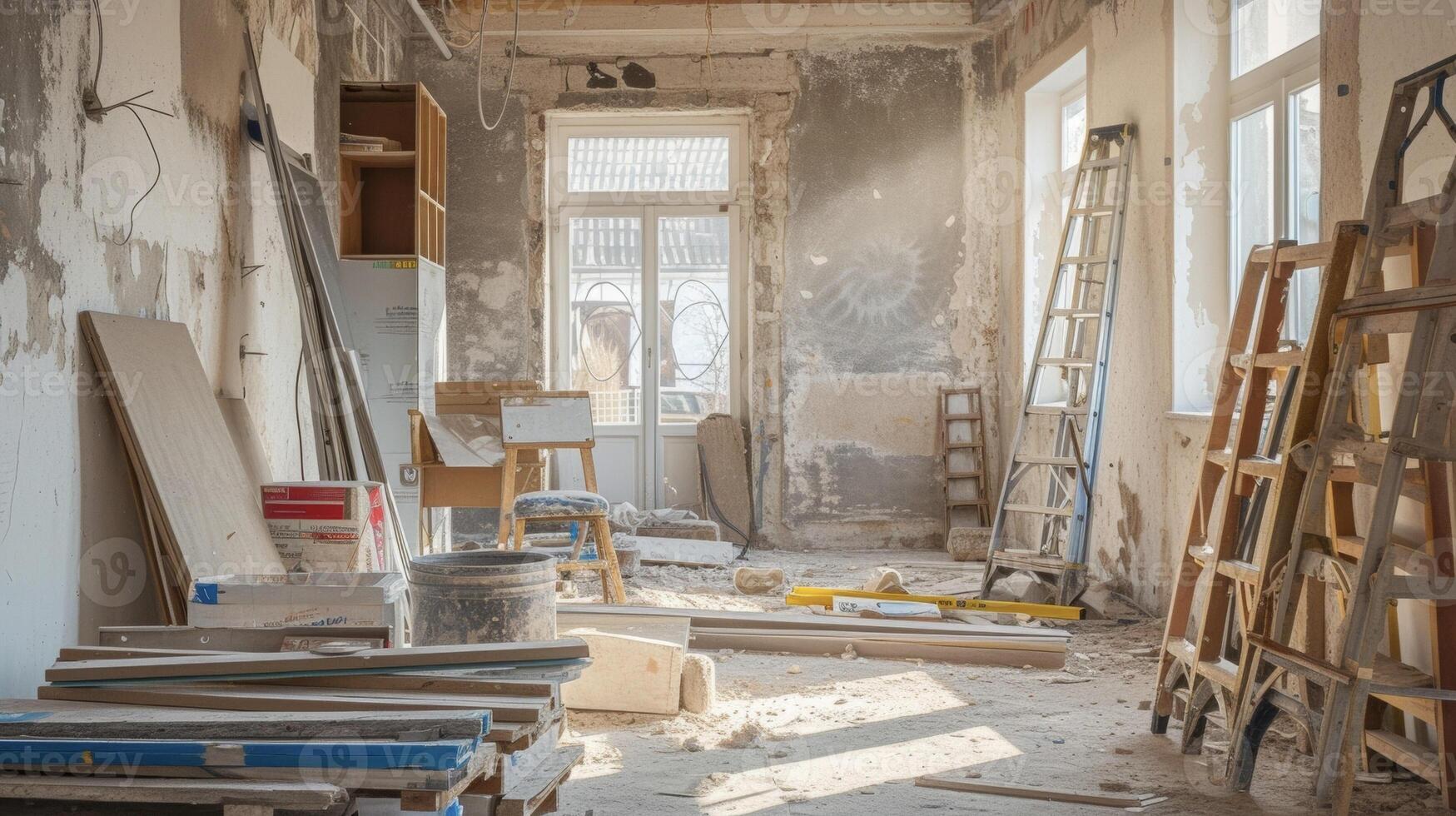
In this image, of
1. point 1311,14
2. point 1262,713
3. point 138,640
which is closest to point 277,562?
point 138,640

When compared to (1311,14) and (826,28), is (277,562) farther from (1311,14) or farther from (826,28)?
(826,28)

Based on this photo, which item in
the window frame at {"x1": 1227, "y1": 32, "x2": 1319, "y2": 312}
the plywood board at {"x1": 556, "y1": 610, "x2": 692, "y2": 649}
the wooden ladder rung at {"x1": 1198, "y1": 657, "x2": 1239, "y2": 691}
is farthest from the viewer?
the window frame at {"x1": 1227, "y1": 32, "x2": 1319, "y2": 312}

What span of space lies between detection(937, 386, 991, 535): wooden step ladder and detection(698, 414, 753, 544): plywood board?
143 cm

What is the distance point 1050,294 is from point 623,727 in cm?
364

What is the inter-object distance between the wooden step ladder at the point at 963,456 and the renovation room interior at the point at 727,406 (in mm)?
38

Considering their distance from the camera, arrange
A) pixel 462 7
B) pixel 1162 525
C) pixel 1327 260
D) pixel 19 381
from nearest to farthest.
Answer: pixel 19 381 → pixel 1327 260 → pixel 1162 525 → pixel 462 7

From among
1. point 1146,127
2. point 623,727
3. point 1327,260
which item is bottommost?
point 623,727

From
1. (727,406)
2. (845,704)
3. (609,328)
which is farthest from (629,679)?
(609,328)

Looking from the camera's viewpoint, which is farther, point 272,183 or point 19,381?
point 272,183

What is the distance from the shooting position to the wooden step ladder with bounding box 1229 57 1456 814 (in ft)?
8.97

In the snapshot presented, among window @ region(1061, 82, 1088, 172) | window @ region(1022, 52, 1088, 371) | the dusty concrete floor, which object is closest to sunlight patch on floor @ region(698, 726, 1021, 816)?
the dusty concrete floor

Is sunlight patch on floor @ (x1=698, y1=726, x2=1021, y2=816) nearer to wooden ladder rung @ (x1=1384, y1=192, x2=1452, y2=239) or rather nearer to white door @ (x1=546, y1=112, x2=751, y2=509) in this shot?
wooden ladder rung @ (x1=1384, y1=192, x2=1452, y2=239)

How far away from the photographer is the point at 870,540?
8078mm

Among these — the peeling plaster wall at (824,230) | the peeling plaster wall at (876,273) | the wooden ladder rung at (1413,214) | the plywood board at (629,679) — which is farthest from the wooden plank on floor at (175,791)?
the peeling plaster wall at (876,273)
